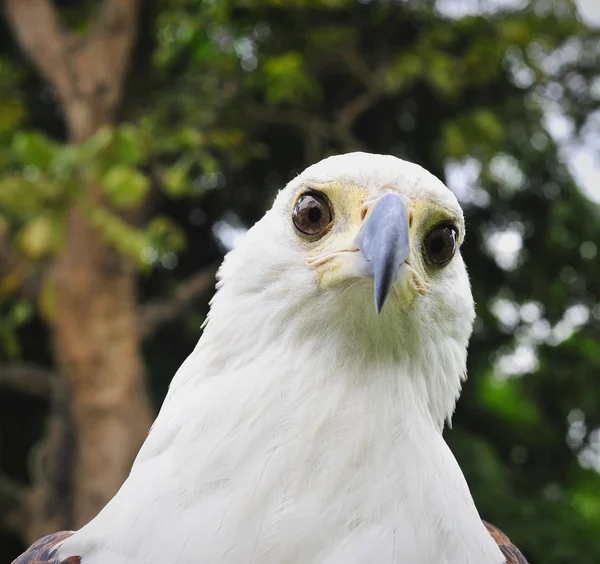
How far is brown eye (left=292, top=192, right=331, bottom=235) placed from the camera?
92.1 inches

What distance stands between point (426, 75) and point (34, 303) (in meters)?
4.31

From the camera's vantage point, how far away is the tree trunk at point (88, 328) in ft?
23.6

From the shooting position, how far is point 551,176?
10.5m

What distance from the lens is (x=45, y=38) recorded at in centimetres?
788

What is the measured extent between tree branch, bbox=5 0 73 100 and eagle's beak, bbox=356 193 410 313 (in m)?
6.07

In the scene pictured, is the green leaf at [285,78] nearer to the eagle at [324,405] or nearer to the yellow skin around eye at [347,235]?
the eagle at [324,405]

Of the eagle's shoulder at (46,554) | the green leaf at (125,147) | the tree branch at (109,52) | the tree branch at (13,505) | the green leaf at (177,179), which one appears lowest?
the tree branch at (13,505)

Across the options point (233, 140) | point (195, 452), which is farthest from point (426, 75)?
point (195, 452)

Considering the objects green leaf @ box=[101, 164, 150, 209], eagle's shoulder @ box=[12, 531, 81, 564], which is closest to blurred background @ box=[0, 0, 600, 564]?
green leaf @ box=[101, 164, 150, 209]

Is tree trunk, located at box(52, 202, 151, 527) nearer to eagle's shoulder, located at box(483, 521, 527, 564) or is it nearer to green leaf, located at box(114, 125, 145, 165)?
green leaf, located at box(114, 125, 145, 165)

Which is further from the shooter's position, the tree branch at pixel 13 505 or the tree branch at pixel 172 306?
the tree branch at pixel 13 505

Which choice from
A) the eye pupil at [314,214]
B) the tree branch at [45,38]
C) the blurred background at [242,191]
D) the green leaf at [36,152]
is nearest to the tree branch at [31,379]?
the blurred background at [242,191]

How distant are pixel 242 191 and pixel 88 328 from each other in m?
3.37

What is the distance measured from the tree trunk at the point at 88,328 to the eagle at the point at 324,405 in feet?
15.5
